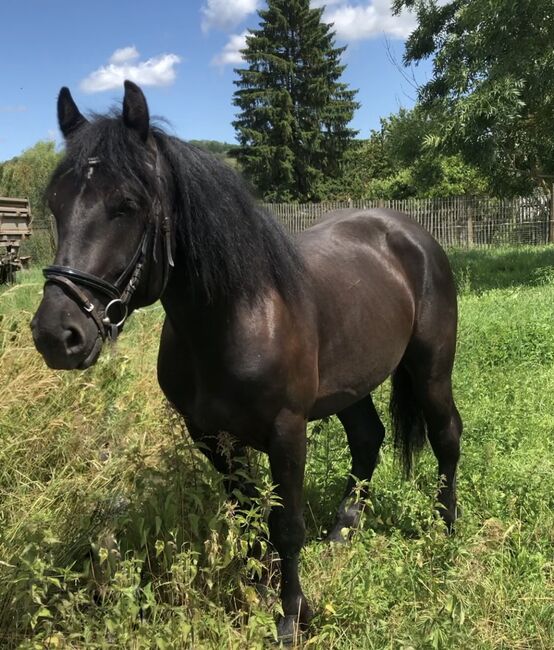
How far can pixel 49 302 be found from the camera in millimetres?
1569

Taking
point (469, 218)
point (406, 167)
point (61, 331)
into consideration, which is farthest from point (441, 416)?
point (406, 167)

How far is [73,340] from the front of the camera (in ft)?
5.20

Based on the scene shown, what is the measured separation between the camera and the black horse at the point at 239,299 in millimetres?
1642

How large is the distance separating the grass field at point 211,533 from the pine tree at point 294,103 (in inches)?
1121

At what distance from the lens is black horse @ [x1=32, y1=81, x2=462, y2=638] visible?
164 cm

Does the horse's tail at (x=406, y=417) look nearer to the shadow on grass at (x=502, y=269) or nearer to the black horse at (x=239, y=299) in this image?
the black horse at (x=239, y=299)

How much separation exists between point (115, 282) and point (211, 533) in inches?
40.9

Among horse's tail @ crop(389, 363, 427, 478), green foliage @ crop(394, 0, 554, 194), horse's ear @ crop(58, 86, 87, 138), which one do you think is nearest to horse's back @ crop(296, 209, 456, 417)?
horse's tail @ crop(389, 363, 427, 478)

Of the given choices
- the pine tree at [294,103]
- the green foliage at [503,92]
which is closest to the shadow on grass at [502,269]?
the green foliage at [503,92]

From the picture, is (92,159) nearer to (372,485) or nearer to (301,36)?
(372,485)

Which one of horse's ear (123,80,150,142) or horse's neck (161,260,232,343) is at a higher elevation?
horse's ear (123,80,150,142)

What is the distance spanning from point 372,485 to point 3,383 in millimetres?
2574

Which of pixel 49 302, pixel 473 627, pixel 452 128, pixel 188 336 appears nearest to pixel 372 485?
pixel 473 627

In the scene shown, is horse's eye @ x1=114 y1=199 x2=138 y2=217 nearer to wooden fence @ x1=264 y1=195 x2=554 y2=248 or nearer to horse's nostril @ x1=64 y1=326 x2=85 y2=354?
horse's nostril @ x1=64 y1=326 x2=85 y2=354
